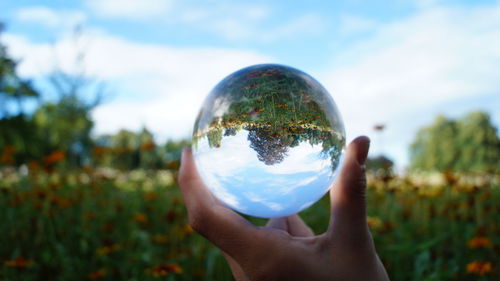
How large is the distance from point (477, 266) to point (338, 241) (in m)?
1.50

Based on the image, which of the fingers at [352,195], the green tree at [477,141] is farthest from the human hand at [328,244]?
the green tree at [477,141]

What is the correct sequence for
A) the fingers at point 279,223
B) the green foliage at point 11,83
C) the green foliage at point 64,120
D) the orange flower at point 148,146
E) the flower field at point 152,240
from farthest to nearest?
1. the green foliage at point 64,120
2. the green foliage at point 11,83
3. the orange flower at point 148,146
4. the flower field at point 152,240
5. the fingers at point 279,223

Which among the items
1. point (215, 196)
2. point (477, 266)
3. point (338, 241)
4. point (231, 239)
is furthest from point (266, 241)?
point (477, 266)

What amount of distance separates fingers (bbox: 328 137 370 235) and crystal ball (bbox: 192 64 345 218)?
0.38 feet

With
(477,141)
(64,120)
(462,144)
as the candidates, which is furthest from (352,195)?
(462,144)

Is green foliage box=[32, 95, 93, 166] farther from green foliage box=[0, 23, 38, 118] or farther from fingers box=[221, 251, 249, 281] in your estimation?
fingers box=[221, 251, 249, 281]

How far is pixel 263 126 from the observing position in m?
1.46

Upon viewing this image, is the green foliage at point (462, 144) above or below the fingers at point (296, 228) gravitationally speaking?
below

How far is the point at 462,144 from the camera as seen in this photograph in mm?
40156

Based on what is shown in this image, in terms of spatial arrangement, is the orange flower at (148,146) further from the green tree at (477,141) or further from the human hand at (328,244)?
the green tree at (477,141)

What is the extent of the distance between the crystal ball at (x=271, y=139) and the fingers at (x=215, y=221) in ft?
0.28

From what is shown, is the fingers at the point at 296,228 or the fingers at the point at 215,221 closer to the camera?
the fingers at the point at 215,221

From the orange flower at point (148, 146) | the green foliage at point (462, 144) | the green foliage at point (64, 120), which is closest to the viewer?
the orange flower at point (148, 146)

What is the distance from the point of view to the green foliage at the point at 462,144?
121 ft
